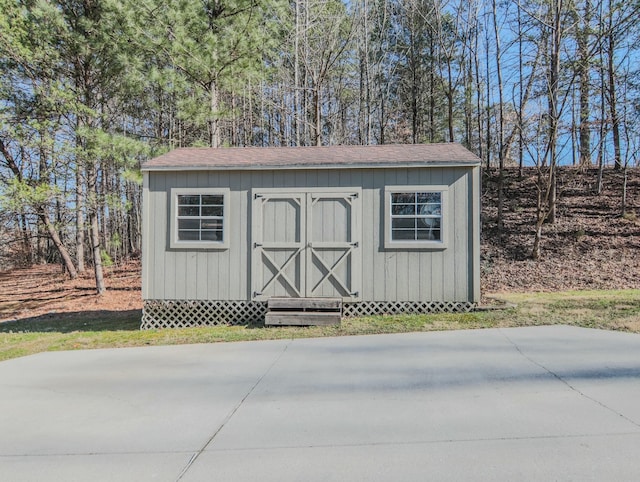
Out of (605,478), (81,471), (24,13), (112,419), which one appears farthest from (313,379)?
(24,13)

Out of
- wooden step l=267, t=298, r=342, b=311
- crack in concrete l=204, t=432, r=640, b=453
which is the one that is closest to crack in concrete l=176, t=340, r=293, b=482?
crack in concrete l=204, t=432, r=640, b=453

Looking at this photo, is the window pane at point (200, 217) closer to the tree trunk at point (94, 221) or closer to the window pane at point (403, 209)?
the window pane at point (403, 209)

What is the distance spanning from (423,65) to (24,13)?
14.3 meters

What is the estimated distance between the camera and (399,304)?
7324 millimetres

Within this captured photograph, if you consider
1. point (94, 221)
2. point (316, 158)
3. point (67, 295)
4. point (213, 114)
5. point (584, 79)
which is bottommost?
point (67, 295)

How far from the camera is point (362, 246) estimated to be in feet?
23.9

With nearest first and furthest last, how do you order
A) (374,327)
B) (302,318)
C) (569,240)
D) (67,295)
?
(374,327)
(302,318)
(569,240)
(67,295)

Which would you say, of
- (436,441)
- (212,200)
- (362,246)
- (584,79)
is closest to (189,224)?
(212,200)

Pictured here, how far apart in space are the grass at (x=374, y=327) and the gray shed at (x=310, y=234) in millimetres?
476

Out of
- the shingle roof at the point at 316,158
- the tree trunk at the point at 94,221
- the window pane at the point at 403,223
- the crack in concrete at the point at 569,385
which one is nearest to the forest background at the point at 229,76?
the tree trunk at the point at 94,221

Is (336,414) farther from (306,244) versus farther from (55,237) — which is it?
(55,237)

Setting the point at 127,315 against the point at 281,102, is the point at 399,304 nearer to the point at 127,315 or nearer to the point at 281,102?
the point at 127,315

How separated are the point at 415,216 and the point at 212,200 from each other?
141 inches

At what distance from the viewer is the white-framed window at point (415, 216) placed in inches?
281
